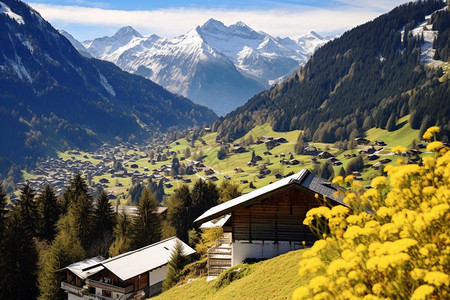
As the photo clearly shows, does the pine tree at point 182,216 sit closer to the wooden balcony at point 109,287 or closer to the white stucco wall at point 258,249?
the wooden balcony at point 109,287

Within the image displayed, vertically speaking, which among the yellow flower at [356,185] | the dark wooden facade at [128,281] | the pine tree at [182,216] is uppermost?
the yellow flower at [356,185]

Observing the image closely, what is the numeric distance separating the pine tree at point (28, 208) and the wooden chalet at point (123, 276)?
22755 mm

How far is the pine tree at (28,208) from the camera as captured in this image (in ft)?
245

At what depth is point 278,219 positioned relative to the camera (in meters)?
28.8

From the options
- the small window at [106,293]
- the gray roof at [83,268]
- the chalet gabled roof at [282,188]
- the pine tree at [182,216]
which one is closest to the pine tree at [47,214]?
the gray roof at [83,268]

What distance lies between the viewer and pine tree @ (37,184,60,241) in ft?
249

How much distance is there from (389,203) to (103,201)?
70.4 m

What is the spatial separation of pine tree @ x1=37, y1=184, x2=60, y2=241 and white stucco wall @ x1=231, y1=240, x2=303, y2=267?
5725cm

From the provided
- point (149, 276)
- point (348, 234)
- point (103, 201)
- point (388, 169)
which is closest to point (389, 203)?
point (388, 169)

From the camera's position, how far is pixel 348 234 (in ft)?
31.8

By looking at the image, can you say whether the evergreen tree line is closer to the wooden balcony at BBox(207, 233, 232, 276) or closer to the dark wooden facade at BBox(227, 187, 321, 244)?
the wooden balcony at BBox(207, 233, 232, 276)

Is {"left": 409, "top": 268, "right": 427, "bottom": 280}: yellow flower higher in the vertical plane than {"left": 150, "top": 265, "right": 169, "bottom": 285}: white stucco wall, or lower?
higher

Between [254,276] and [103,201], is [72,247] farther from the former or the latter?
[254,276]

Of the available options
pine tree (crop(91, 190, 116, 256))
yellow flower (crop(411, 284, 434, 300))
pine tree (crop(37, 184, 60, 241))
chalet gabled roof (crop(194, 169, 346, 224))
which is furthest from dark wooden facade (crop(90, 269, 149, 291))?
yellow flower (crop(411, 284, 434, 300))
